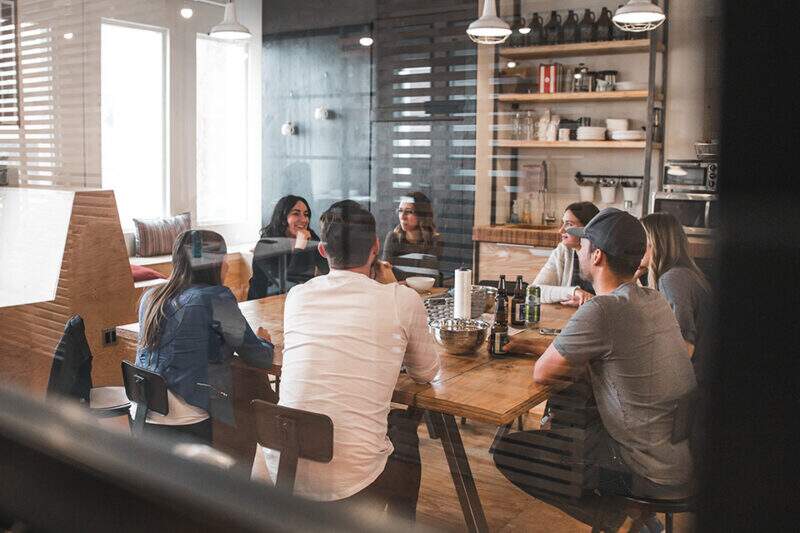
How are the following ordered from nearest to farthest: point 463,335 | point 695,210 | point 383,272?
1. point 695,210
2. point 383,272
3. point 463,335

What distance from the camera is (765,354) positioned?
0.97 feet

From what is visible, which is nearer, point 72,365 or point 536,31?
point 536,31

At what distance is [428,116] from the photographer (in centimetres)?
88

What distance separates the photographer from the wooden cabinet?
85 cm

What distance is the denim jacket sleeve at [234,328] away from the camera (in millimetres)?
1068

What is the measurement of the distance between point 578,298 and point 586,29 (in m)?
0.33

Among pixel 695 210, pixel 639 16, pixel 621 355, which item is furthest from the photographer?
pixel 621 355

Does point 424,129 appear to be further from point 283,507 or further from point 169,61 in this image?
point 283,507

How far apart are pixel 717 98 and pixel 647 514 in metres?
0.43

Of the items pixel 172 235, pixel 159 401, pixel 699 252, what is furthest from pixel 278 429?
pixel 699 252

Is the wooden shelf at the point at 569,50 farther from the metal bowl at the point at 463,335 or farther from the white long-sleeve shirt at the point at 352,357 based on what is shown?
the metal bowl at the point at 463,335

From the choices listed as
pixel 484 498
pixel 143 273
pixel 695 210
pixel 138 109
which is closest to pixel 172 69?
pixel 138 109

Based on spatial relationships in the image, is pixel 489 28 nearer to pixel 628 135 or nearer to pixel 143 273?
pixel 628 135

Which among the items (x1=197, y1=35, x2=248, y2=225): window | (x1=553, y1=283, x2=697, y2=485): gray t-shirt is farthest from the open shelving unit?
(x1=197, y1=35, x2=248, y2=225): window
